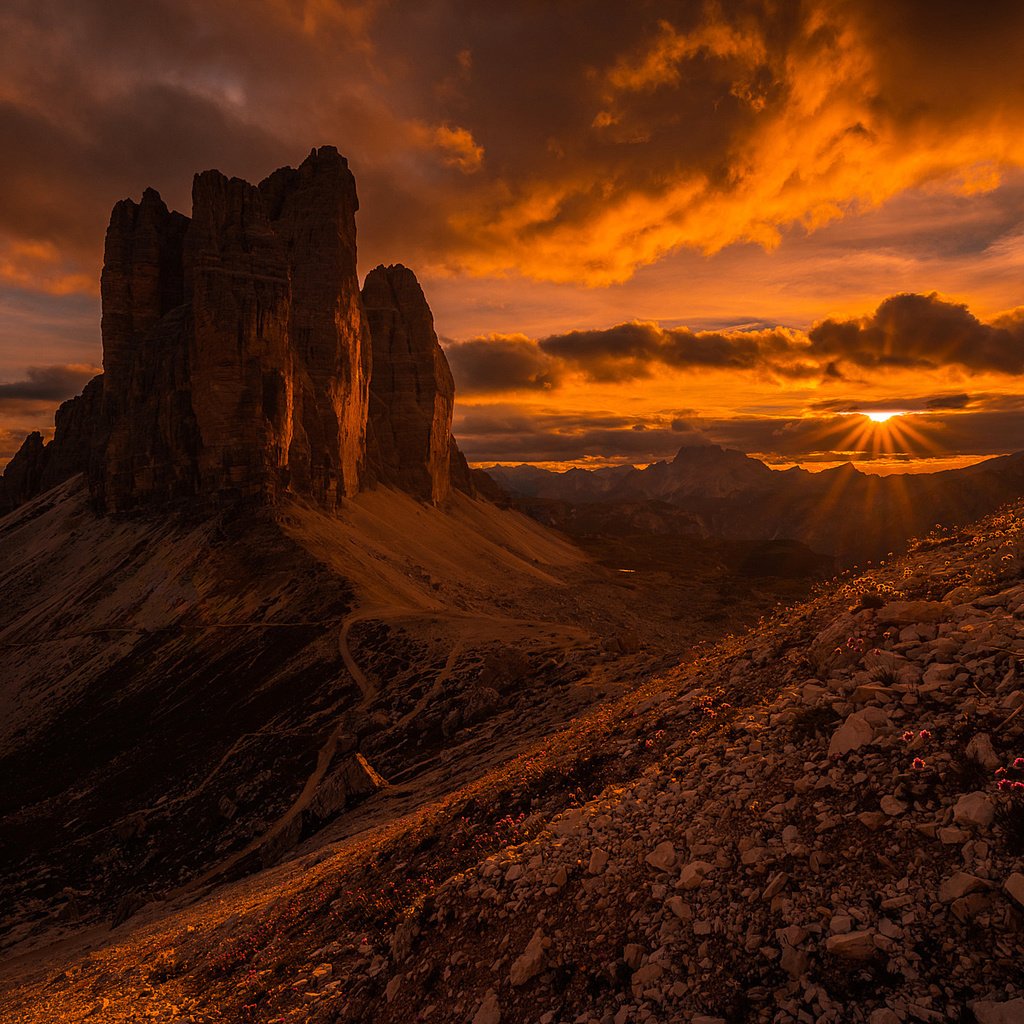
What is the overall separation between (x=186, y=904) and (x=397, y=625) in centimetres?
2431

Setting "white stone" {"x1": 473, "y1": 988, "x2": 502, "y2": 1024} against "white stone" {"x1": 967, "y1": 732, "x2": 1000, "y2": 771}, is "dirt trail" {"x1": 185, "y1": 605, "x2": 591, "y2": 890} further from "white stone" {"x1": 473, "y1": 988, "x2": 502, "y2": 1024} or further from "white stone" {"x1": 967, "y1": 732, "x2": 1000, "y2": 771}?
"white stone" {"x1": 967, "y1": 732, "x2": 1000, "y2": 771}

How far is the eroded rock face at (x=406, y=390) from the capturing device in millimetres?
125750

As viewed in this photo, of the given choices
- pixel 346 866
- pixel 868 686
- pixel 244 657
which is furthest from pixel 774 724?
pixel 244 657

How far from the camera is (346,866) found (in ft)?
45.2

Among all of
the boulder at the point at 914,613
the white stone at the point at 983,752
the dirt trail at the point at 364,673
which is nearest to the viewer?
the white stone at the point at 983,752

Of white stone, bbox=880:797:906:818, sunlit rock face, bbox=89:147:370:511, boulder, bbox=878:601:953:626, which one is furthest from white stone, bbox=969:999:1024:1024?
sunlit rock face, bbox=89:147:370:511

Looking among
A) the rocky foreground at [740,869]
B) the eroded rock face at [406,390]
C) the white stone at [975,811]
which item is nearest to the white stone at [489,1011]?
the rocky foreground at [740,869]

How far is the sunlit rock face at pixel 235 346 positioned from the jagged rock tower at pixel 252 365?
9.3 inches

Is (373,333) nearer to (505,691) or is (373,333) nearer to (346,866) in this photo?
(505,691)

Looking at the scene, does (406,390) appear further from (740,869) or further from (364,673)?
(740,869)

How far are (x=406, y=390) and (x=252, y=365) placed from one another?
56223 millimetres

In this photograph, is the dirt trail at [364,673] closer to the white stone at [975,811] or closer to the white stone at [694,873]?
the white stone at [694,873]

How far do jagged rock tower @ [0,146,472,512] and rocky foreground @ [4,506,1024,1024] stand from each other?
6911 cm

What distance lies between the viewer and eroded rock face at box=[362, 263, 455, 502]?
126 m
